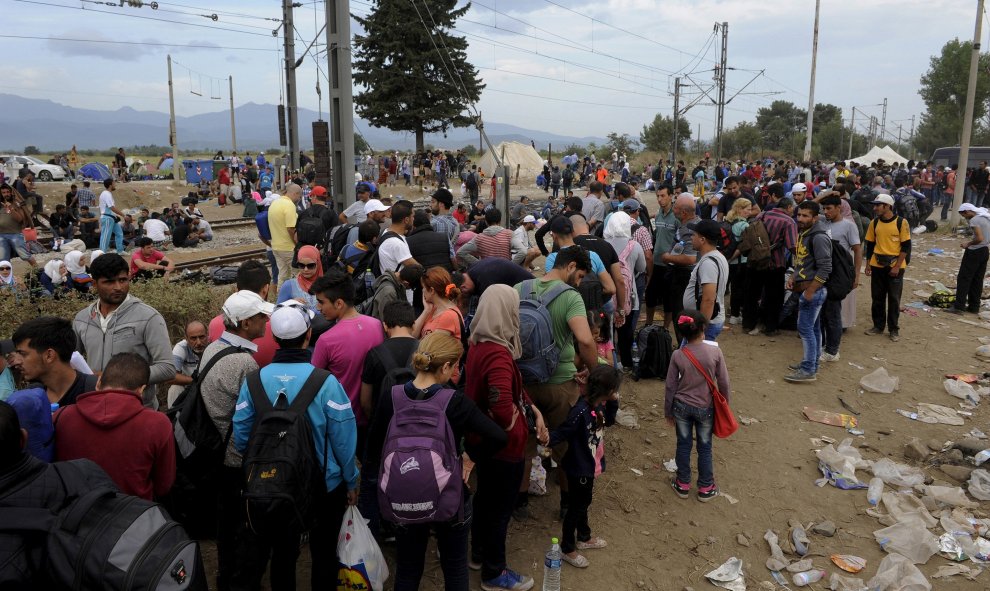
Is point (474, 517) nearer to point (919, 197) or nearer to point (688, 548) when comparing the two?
point (688, 548)

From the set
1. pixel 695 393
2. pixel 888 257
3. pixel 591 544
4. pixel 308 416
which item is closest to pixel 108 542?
pixel 308 416

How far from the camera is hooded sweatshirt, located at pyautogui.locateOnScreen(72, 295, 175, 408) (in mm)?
3779

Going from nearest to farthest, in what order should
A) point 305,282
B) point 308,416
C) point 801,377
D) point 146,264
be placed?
point 308,416 → point 305,282 → point 801,377 → point 146,264

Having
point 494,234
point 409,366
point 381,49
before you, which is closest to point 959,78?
point 381,49

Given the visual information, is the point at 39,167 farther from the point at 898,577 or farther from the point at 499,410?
the point at 898,577

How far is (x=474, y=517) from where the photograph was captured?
3.84m

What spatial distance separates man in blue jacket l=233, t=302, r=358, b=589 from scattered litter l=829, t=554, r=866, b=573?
3.07 m

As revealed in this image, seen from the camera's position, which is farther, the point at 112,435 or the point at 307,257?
the point at 307,257

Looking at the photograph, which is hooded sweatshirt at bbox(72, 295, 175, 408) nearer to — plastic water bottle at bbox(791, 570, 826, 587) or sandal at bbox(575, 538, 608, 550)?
sandal at bbox(575, 538, 608, 550)

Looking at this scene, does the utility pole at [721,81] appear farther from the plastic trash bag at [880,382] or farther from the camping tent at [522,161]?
the plastic trash bag at [880,382]

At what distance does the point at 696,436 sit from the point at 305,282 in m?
3.28

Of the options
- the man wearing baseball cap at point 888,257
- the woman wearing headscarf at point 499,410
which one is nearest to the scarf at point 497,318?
the woman wearing headscarf at point 499,410

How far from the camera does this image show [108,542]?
2.14 m

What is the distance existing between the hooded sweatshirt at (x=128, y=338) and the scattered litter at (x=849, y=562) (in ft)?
13.9
